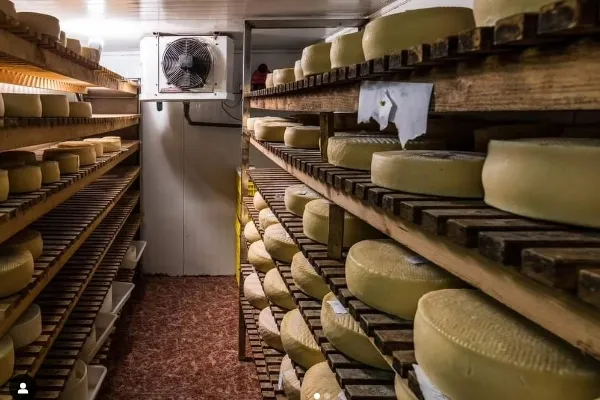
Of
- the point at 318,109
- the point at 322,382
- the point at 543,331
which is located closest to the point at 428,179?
the point at 543,331

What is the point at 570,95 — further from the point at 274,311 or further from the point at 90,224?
the point at 90,224

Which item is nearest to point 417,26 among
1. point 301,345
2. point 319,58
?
point 319,58

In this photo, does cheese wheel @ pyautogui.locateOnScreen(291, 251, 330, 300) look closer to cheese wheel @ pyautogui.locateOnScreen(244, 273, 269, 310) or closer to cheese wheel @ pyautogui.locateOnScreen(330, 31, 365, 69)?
cheese wheel @ pyautogui.locateOnScreen(330, 31, 365, 69)

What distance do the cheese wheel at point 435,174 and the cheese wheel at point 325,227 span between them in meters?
0.65

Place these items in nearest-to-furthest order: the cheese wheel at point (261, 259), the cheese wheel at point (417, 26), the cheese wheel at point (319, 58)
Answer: the cheese wheel at point (417, 26), the cheese wheel at point (319, 58), the cheese wheel at point (261, 259)

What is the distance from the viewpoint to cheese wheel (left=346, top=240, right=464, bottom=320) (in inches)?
53.8

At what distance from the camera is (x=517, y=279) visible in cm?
78

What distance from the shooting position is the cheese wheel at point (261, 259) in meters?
3.34

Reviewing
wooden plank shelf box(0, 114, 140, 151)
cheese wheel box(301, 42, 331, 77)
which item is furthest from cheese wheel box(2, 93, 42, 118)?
cheese wheel box(301, 42, 331, 77)

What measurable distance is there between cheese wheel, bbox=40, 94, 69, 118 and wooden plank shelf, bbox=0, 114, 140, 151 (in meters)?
0.05

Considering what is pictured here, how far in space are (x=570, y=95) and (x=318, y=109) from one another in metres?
1.19

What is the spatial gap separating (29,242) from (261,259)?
54.9 inches

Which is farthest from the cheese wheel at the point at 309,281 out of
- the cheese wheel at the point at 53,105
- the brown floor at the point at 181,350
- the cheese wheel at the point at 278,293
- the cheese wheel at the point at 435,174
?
the brown floor at the point at 181,350

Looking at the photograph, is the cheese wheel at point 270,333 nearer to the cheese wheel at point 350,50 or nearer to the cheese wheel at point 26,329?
the cheese wheel at point 26,329
